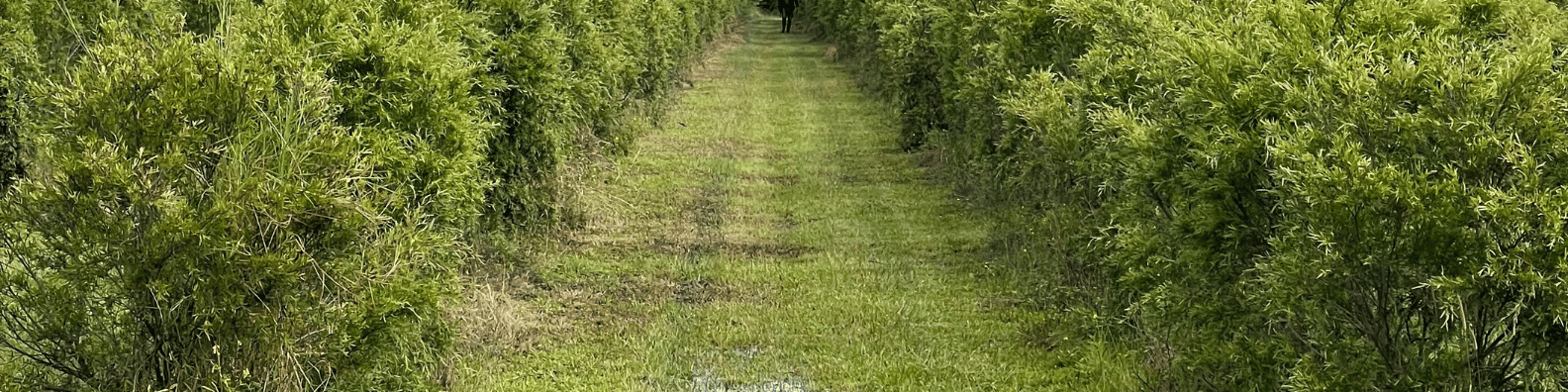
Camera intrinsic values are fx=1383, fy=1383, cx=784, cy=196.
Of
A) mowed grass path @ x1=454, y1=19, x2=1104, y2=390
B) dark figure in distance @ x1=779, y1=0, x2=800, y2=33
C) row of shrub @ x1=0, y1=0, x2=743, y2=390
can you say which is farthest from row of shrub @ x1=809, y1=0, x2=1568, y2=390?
dark figure in distance @ x1=779, y1=0, x2=800, y2=33

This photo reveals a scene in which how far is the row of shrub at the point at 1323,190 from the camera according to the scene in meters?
4.32

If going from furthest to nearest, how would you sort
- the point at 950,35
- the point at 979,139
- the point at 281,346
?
the point at 950,35
the point at 979,139
the point at 281,346

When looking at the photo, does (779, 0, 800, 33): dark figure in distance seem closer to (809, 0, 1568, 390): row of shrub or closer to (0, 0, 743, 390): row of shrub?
(809, 0, 1568, 390): row of shrub

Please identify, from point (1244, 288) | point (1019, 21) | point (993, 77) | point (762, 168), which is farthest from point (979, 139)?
point (1244, 288)

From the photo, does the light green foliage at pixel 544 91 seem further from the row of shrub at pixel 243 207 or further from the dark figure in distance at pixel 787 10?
the dark figure in distance at pixel 787 10

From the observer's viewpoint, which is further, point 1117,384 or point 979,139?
point 979,139

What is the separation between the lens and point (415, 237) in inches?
234

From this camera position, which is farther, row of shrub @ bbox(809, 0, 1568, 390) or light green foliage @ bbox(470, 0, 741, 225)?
light green foliage @ bbox(470, 0, 741, 225)

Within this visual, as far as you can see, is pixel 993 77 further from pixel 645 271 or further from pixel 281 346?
pixel 281 346

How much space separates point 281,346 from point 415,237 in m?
0.70

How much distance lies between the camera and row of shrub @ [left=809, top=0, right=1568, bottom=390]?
4.32 metres

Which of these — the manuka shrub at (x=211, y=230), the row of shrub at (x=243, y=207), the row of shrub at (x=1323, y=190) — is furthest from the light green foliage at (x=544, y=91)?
the row of shrub at (x=1323, y=190)

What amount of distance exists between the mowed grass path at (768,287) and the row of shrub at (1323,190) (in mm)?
977

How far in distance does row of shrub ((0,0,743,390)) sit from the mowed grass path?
1608 millimetres
